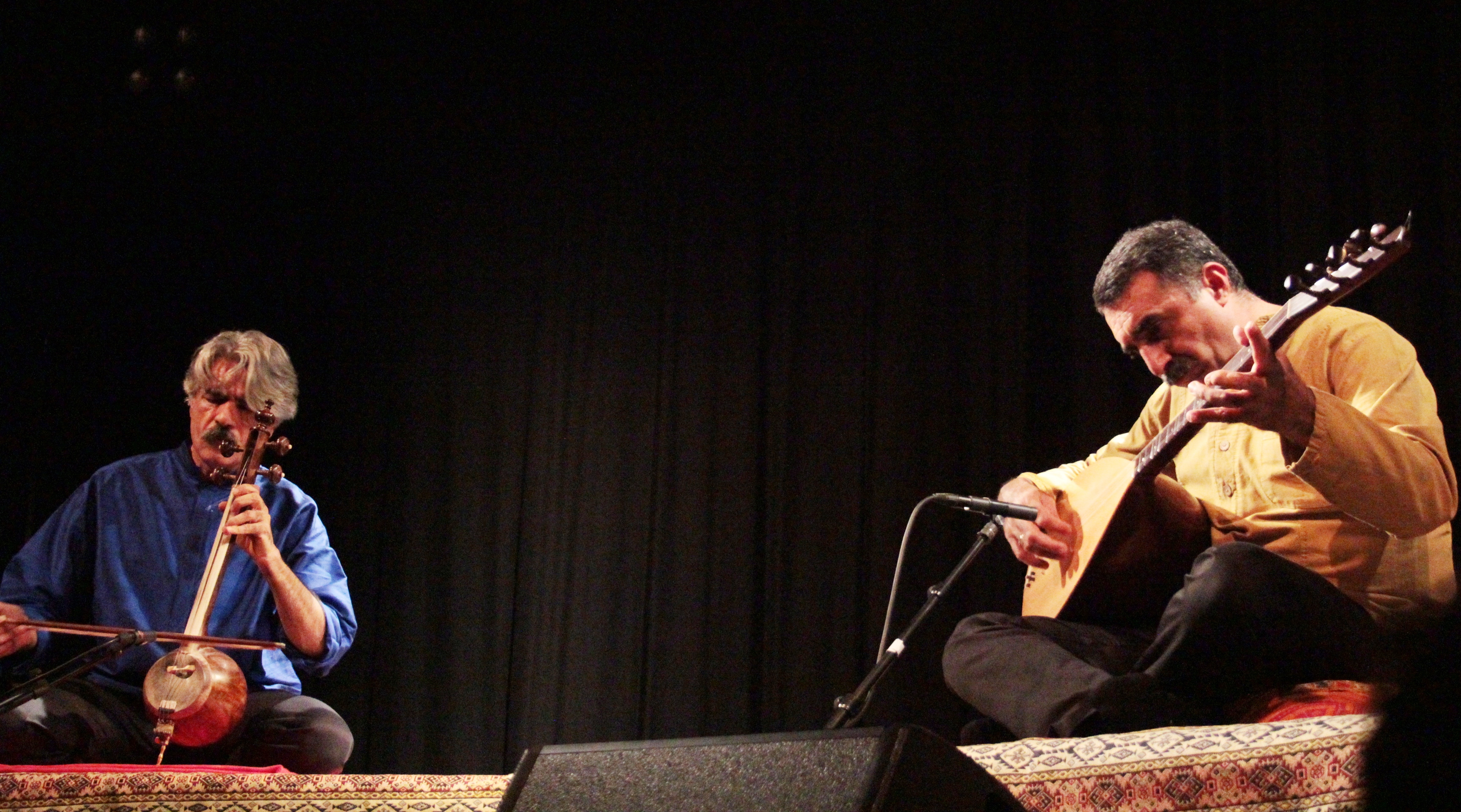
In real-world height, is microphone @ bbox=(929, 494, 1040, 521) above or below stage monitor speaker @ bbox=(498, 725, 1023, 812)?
above

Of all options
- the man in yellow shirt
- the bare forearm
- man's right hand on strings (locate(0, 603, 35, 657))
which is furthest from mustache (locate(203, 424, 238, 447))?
the man in yellow shirt

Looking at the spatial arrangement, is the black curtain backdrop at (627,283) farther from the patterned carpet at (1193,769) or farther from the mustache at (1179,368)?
the patterned carpet at (1193,769)

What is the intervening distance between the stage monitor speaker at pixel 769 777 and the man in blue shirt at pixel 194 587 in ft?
3.99

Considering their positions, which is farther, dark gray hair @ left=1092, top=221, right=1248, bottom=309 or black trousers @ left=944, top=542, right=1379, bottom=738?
dark gray hair @ left=1092, top=221, right=1248, bottom=309

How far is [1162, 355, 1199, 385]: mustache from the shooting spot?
7.88ft

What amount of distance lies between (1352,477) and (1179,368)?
0.61 m

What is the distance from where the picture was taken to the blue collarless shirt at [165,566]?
251 cm

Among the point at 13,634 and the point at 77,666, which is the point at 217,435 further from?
the point at 77,666

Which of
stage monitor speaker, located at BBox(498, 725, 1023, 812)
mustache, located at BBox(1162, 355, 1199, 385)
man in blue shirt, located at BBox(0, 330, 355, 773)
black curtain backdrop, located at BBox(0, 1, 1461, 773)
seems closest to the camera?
stage monitor speaker, located at BBox(498, 725, 1023, 812)

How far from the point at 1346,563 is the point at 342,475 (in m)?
3.19

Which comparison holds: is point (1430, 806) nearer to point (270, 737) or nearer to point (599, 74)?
point (270, 737)

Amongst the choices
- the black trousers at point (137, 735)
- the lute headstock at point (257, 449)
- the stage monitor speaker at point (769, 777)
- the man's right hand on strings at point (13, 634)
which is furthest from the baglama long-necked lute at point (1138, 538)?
the man's right hand on strings at point (13, 634)

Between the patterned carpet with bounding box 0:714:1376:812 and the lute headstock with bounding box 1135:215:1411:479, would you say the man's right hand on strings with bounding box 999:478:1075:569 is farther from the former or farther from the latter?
the patterned carpet with bounding box 0:714:1376:812

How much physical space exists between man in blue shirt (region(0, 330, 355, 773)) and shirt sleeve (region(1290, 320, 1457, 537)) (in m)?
1.82
